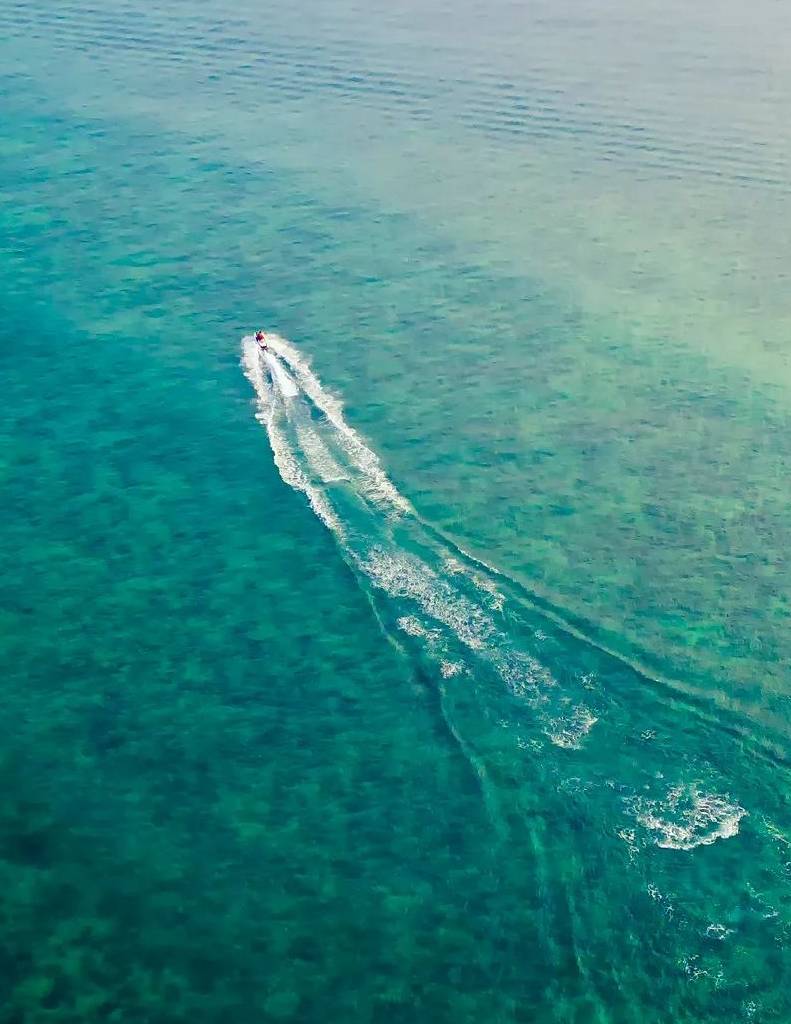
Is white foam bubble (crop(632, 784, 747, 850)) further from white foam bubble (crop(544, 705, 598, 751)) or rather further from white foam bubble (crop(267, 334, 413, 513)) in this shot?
white foam bubble (crop(267, 334, 413, 513))

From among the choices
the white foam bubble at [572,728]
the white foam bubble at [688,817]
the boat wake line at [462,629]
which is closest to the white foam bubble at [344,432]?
the boat wake line at [462,629]

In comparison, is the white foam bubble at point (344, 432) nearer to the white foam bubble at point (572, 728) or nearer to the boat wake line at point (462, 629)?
the boat wake line at point (462, 629)

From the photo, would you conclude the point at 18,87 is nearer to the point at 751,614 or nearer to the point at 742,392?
the point at 742,392

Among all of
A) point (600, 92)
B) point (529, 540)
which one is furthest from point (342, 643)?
point (600, 92)

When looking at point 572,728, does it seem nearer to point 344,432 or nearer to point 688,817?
point 688,817

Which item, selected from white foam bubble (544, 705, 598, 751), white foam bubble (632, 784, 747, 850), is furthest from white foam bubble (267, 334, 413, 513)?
white foam bubble (632, 784, 747, 850)

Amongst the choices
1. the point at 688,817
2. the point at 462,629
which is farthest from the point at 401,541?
the point at 688,817
